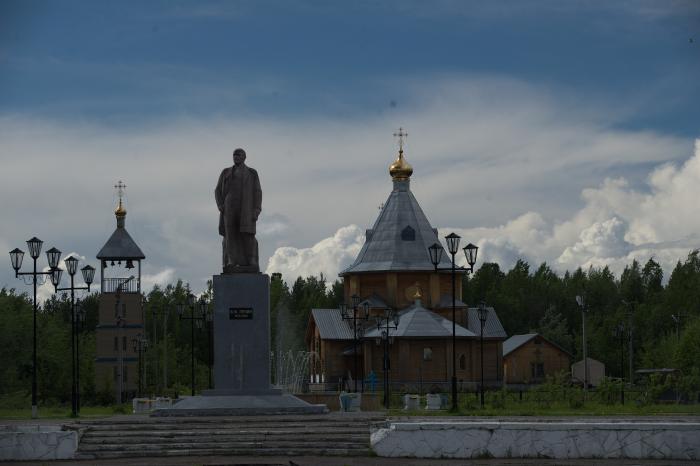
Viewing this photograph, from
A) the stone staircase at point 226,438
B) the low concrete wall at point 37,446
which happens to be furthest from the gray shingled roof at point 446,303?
the low concrete wall at point 37,446

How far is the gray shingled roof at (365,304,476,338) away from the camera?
6481 cm

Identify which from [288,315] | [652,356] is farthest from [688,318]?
[288,315]

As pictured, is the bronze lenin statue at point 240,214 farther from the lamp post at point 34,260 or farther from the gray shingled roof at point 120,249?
the gray shingled roof at point 120,249

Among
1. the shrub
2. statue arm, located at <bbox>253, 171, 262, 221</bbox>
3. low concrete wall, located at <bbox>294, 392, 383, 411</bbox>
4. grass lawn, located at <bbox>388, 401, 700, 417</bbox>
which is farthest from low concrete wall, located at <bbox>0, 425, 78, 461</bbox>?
the shrub

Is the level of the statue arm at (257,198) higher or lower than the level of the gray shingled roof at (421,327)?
higher

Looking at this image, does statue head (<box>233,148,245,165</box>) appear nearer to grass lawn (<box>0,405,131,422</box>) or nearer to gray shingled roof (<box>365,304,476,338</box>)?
grass lawn (<box>0,405,131,422</box>)

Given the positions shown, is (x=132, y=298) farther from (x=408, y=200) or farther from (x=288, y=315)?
(x=288, y=315)

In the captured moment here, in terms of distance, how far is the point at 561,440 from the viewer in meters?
20.0

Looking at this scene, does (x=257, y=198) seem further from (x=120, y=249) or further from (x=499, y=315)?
(x=499, y=315)

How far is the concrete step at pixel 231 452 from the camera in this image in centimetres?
2022

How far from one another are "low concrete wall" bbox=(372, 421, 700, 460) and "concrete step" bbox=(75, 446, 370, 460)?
53.5 inches

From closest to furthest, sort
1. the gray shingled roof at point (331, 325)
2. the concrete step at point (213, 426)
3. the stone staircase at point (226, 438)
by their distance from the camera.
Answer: the stone staircase at point (226, 438) → the concrete step at point (213, 426) → the gray shingled roof at point (331, 325)

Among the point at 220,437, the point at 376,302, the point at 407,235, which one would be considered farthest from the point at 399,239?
the point at 220,437

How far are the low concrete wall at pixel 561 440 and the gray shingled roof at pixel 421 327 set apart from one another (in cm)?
4398
